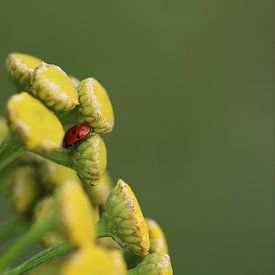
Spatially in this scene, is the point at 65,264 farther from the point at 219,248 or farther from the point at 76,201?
the point at 219,248

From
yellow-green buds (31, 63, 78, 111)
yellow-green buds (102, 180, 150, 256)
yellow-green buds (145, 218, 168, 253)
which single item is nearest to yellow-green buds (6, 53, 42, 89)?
yellow-green buds (31, 63, 78, 111)

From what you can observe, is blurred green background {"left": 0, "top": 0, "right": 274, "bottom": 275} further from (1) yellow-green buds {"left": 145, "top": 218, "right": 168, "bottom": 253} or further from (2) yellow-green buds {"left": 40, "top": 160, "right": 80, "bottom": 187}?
(1) yellow-green buds {"left": 145, "top": 218, "right": 168, "bottom": 253}

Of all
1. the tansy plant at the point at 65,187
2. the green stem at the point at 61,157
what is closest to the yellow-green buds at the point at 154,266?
the tansy plant at the point at 65,187

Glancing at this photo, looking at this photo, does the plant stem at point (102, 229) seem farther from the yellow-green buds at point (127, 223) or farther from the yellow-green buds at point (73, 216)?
the yellow-green buds at point (73, 216)

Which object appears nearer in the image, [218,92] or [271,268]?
[271,268]

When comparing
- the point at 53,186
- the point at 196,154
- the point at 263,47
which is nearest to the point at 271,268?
the point at 196,154

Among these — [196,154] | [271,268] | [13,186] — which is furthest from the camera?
[196,154]
